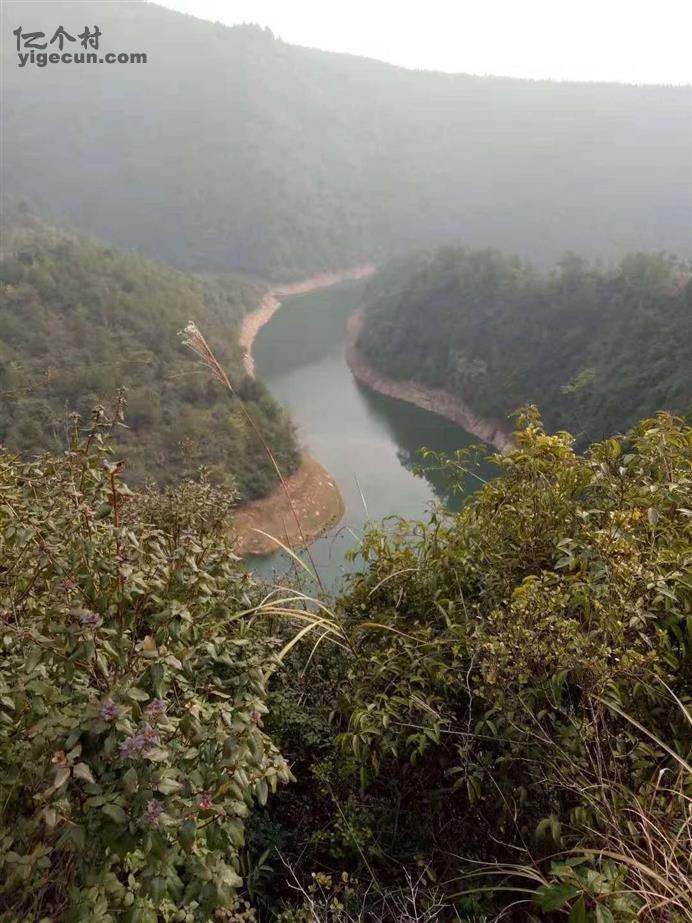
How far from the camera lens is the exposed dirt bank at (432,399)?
71.5ft

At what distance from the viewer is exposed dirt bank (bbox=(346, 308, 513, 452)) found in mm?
21781

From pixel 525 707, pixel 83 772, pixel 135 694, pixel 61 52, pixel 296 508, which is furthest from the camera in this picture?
pixel 61 52

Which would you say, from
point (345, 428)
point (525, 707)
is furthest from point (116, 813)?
point (345, 428)

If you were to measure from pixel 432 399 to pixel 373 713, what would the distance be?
24.5 m

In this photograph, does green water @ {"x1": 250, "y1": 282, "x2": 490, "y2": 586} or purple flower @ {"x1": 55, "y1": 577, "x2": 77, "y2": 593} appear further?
green water @ {"x1": 250, "y1": 282, "x2": 490, "y2": 586}

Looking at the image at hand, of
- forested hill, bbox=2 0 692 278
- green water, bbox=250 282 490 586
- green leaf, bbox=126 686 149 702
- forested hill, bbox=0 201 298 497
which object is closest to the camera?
green leaf, bbox=126 686 149 702

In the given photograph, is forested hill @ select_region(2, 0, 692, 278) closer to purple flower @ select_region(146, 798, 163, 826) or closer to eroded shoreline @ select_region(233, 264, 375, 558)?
eroded shoreline @ select_region(233, 264, 375, 558)

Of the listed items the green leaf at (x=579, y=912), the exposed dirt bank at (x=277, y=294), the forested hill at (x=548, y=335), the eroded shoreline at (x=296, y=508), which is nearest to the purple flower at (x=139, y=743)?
the green leaf at (x=579, y=912)

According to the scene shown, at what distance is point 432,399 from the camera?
84.4 ft

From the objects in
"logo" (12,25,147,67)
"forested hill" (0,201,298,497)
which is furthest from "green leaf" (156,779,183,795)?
"logo" (12,25,147,67)

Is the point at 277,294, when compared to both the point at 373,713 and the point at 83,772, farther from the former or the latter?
the point at 83,772

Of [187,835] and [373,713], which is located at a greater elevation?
[187,835]

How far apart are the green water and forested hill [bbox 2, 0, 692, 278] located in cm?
1748

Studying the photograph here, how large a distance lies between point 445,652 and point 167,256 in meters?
57.9
